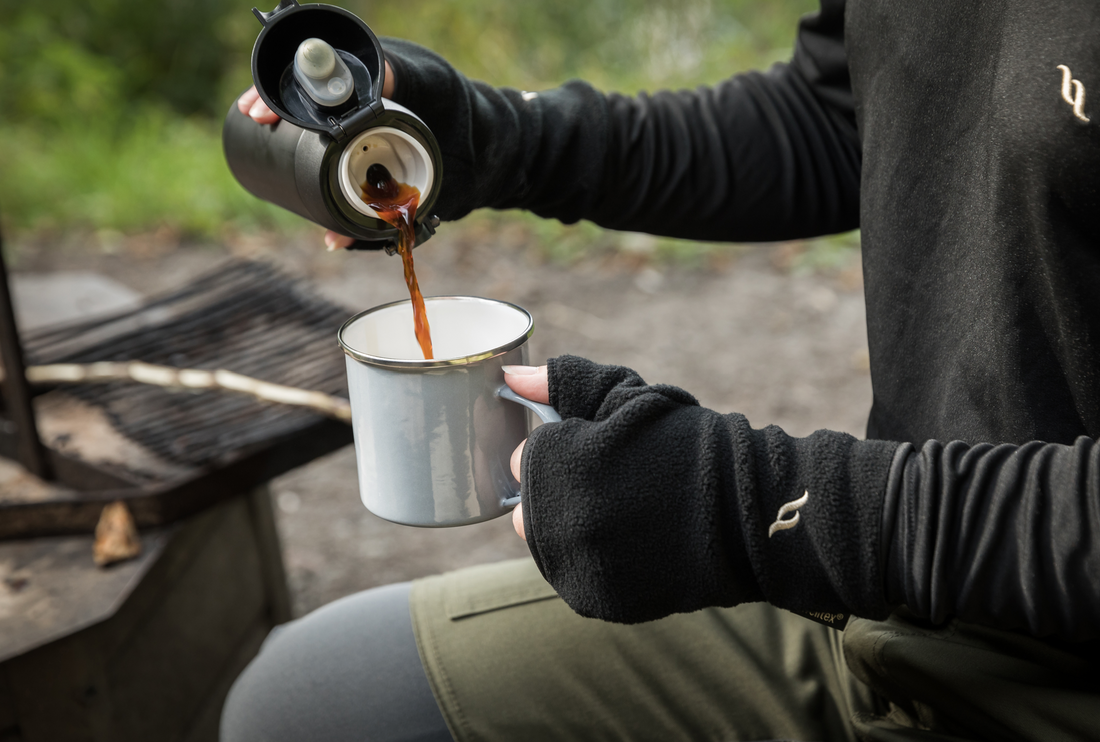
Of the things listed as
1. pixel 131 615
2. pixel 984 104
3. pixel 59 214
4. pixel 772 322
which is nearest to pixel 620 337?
pixel 772 322

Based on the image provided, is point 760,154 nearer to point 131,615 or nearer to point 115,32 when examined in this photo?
point 131,615

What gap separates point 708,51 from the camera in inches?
202

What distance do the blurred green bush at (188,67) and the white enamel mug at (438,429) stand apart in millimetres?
3830

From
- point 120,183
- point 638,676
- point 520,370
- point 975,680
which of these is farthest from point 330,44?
point 120,183

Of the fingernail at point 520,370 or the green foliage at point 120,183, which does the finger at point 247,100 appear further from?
the green foliage at point 120,183

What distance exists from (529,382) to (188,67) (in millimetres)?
5899

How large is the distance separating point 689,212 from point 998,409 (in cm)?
59

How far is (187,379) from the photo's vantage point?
1678 millimetres

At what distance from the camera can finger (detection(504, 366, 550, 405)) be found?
90 cm

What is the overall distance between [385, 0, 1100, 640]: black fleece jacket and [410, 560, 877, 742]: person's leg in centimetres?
18

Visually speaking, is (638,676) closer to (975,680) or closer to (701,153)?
(975,680)

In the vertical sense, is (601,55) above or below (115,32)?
below

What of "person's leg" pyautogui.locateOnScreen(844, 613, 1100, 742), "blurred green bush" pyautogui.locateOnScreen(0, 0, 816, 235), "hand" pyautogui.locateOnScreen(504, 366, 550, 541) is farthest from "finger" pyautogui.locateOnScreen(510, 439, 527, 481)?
"blurred green bush" pyautogui.locateOnScreen(0, 0, 816, 235)

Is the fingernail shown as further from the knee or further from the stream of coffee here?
the knee
